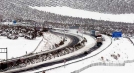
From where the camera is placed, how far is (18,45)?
4247cm

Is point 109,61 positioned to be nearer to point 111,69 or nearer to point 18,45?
point 111,69

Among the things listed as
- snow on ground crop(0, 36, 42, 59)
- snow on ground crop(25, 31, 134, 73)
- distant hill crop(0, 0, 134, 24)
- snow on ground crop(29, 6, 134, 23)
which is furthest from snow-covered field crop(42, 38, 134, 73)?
snow on ground crop(29, 6, 134, 23)

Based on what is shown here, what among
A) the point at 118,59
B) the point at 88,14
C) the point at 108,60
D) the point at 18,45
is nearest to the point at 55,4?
the point at 88,14

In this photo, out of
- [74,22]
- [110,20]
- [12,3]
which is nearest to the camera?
[74,22]

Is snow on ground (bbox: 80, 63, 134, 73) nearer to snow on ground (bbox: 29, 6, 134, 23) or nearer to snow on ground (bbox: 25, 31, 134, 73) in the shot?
snow on ground (bbox: 25, 31, 134, 73)

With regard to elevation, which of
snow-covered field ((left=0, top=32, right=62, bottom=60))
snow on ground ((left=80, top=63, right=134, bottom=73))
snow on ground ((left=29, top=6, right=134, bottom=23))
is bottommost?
snow on ground ((left=29, top=6, right=134, bottom=23))

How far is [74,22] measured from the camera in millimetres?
89625

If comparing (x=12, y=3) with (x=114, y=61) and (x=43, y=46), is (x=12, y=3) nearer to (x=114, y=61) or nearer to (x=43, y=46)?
(x=43, y=46)

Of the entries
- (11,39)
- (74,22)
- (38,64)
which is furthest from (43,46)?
(74,22)

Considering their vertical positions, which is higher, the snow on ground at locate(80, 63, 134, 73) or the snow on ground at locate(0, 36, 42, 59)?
the snow on ground at locate(0, 36, 42, 59)

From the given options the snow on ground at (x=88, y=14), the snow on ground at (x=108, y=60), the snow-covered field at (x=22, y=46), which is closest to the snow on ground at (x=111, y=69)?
the snow on ground at (x=108, y=60)

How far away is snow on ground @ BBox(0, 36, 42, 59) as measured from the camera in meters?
38.3

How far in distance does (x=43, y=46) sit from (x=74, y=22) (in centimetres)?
4650

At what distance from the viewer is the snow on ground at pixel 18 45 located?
38306 mm
